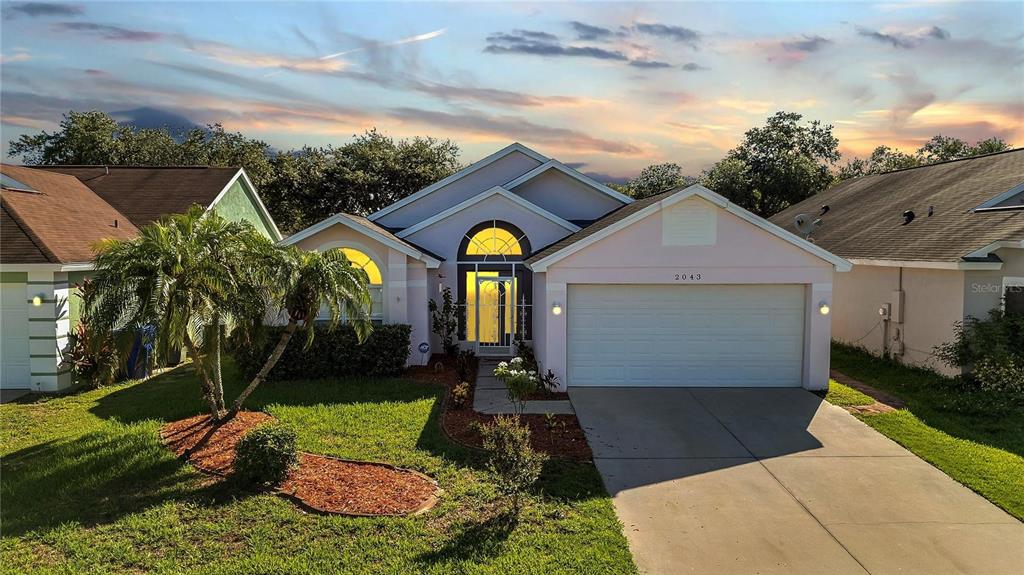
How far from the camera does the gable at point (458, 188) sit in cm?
1883

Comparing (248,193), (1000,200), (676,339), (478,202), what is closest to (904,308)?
(1000,200)

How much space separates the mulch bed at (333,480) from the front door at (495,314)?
27.0 ft

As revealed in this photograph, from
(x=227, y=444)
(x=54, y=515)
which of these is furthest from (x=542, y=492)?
(x=54, y=515)

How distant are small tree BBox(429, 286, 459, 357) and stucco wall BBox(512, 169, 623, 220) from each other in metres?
4.35

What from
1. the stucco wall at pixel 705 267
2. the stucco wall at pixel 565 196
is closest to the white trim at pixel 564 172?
the stucco wall at pixel 565 196

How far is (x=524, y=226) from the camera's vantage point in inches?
665

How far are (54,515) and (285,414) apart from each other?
3951 millimetres

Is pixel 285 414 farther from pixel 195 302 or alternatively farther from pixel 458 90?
pixel 458 90

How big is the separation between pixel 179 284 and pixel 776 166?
42286mm

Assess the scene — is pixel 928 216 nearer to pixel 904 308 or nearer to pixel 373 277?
pixel 904 308

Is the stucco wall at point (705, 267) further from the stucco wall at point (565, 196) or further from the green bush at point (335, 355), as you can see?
the stucco wall at point (565, 196)

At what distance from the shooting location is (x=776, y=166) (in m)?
42.7

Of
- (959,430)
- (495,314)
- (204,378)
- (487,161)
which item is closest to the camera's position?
(204,378)

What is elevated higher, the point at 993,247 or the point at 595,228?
the point at 595,228
